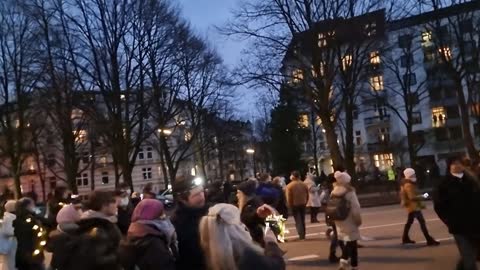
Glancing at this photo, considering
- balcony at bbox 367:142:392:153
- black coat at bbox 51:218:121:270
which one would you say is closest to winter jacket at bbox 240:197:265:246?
black coat at bbox 51:218:121:270

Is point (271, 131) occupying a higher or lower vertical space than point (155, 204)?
higher

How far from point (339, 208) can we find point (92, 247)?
22.9 ft

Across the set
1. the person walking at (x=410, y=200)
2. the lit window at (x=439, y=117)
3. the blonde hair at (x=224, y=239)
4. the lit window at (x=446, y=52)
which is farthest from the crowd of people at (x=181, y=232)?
the lit window at (x=439, y=117)

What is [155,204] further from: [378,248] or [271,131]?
[271,131]

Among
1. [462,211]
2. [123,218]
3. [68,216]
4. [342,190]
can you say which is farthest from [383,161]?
[68,216]

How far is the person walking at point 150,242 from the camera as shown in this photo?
5.34 meters

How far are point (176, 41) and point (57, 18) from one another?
20.3 ft

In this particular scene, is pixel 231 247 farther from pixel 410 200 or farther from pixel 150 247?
pixel 410 200

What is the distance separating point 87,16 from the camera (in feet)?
112

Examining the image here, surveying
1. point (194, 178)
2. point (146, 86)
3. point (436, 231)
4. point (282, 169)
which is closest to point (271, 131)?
point (282, 169)

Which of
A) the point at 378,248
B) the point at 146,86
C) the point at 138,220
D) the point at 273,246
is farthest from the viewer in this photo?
the point at 146,86

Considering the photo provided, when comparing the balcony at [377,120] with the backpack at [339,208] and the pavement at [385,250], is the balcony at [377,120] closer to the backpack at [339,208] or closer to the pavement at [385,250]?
the pavement at [385,250]

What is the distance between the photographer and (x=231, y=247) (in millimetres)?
4285

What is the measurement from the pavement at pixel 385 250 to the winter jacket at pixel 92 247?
782 cm
